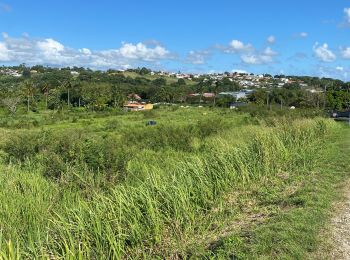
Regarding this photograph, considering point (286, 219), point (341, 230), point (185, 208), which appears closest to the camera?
point (341, 230)

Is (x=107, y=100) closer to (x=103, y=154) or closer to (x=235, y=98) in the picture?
(x=235, y=98)

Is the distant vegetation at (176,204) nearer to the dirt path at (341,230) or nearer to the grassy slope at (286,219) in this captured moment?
the grassy slope at (286,219)

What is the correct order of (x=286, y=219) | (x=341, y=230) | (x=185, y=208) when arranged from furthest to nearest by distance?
(x=185, y=208), (x=286, y=219), (x=341, y=230)

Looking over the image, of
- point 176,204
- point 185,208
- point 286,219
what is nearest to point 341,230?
point 286,219

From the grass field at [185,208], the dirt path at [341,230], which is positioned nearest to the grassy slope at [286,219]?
the grass field at [185,208]

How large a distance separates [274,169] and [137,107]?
3229 inches

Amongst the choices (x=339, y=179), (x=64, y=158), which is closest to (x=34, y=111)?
(x=64, y=158)

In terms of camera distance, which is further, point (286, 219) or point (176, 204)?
point (176, 204)

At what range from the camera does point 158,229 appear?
5020mm

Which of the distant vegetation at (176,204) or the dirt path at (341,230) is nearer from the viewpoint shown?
the dirt path at (341,230)

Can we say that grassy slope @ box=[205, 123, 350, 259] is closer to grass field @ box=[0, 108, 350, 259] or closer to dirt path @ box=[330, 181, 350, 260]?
grass field @ box=[0, 108, 350, 259]

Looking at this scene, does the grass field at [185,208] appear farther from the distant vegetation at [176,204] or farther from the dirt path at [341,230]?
the dirt path at [341,230]

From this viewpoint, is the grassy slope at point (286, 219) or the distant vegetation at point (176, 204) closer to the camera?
the grassy slope at point (286, 219)

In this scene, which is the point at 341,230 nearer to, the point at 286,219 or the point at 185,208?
the point at 286,219
